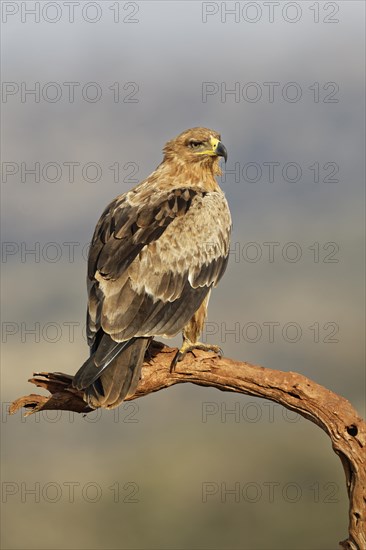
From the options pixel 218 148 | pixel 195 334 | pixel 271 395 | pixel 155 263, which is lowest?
pixel 271 395

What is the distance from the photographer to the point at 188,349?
866cm

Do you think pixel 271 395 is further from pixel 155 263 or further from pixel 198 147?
pixel 198 147

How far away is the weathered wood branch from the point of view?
8039 millimetres

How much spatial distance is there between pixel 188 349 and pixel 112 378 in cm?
112

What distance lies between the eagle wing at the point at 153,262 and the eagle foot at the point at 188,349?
435 mm

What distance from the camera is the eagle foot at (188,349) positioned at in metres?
8.55

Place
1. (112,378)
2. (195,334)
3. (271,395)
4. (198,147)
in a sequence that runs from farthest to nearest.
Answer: (198,147) → (195,334) → (271,395) → (112,378)

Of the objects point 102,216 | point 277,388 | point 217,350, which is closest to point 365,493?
point 277,388

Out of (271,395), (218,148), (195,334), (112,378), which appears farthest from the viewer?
(218,148)

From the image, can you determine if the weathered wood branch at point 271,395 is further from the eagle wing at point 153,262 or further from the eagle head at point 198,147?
the eagle head at point 198,147

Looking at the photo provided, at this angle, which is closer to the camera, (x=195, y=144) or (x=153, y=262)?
(x=153, y=262)

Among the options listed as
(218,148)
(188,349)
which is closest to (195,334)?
(188,349)

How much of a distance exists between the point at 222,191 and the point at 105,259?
1801 millimetres

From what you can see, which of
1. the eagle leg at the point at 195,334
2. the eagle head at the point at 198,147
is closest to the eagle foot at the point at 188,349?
the eagle leg at the point at 195,334
